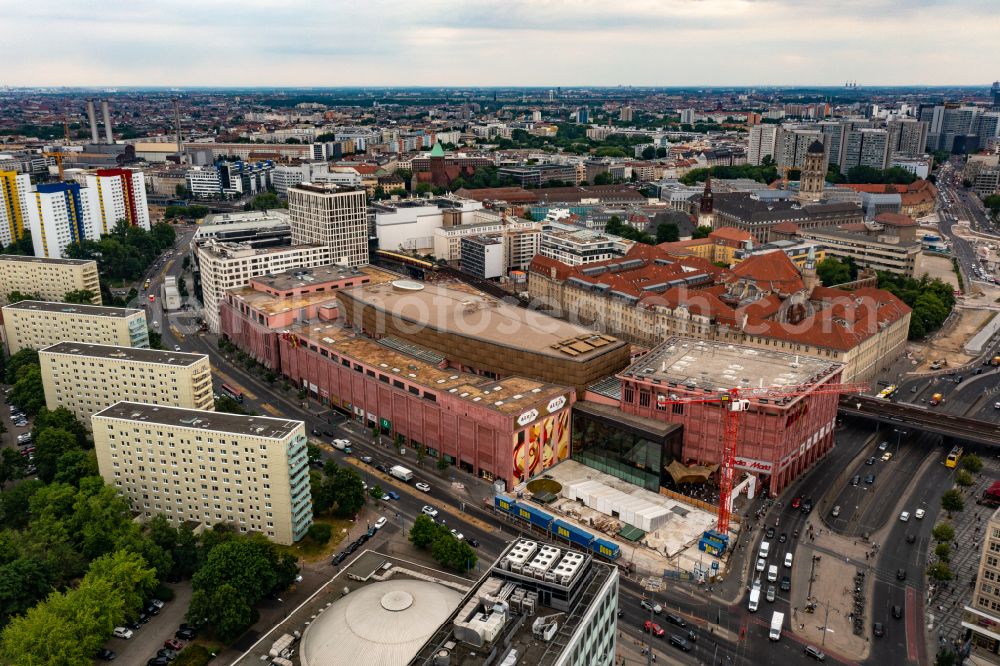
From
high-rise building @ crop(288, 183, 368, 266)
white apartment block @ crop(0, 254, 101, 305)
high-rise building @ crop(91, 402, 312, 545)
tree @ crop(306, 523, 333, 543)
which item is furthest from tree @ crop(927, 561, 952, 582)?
white apartment block @ crop(0, 254, 101, 305)

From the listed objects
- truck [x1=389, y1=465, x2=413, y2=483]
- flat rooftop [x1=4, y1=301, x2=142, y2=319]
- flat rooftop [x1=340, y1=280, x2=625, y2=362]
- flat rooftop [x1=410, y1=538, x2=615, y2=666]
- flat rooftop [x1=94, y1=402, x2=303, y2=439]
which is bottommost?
truck [x1=389, y1=465, x2=413, y2=483]

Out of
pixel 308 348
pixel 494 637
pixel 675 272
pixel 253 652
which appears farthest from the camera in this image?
pixel 675 272

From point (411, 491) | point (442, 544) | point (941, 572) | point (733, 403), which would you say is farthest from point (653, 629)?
point (411, 491)

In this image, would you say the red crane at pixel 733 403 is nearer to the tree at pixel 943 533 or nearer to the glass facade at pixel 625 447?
the glass facade at pixel 625 447

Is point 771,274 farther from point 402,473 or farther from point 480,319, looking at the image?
point 402,473

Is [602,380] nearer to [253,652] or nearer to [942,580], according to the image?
[942,580]

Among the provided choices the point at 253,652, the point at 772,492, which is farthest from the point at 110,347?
the point at 772,492

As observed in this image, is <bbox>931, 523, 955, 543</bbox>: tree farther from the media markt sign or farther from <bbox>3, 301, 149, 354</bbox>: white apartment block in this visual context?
<bbox>3, 301, 149, 354</bbox>: white apartment block
